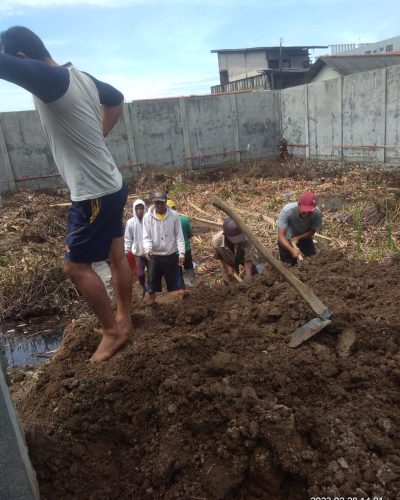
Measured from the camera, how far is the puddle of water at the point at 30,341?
507 cm

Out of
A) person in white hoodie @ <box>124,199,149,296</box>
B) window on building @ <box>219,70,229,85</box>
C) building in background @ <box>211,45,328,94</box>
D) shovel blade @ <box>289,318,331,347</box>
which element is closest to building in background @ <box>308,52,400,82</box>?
building in background @ <box>211,45,328,94</box>

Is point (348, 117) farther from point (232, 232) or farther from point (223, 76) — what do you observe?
point (223, 76)

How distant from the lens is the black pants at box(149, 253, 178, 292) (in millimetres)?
5434

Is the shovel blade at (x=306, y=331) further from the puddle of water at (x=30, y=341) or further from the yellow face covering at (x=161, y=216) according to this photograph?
the puddle of water at (x=30, y=341)

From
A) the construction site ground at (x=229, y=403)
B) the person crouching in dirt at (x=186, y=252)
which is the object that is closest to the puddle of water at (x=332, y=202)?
the person crouching in dirt at (x=186, y=252)

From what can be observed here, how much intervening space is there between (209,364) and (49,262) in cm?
500

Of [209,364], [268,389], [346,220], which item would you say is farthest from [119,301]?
[346,220]

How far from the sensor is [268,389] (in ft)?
7.18

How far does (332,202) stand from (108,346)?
9.10 m

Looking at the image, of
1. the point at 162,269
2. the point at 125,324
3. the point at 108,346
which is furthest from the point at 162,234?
the point at 108,346

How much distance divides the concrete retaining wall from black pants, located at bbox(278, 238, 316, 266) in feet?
26.9

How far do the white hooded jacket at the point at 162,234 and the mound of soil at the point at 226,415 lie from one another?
253 centimetres

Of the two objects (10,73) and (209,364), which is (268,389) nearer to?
(209,364)

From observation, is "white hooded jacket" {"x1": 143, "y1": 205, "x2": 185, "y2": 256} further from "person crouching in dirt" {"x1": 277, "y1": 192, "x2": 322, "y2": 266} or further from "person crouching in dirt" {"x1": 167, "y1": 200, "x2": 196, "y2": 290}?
"person crouching in dirt" {"x1": 277, "y1": 192, "x2": 322, "y2": 266}
